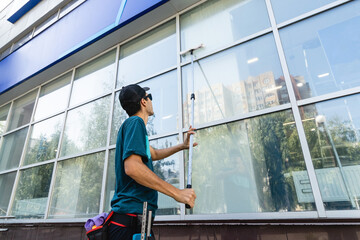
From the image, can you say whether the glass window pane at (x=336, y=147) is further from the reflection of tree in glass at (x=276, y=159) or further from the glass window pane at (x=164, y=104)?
the glass window pane at (x=164, y=104)

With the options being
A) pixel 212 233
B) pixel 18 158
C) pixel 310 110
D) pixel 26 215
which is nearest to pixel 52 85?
pixel 18 158

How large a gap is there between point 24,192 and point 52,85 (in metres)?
3.18

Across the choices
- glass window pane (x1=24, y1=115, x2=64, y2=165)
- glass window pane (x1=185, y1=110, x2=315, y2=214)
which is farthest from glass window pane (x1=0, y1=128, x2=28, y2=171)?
glass window pane (x1=185, y1=110, x2=315, y2=214)

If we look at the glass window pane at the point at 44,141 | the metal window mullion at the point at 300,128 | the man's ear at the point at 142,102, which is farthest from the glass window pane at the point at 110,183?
the metal window mullion at the point at 300,128

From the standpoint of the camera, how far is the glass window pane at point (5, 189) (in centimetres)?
598

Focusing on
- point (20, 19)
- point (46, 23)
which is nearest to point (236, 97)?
point (46, 23)

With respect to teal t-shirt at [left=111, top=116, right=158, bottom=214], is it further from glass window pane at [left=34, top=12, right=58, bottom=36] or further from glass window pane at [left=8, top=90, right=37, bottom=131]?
glass window pane at [left=34, top=12, right=58, bottom=36]

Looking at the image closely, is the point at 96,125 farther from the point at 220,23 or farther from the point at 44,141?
the point at 220,23

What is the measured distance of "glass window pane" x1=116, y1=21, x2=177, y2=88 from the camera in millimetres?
4465

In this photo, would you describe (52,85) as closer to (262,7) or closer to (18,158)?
(18,158)

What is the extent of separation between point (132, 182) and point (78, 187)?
3.59 metres

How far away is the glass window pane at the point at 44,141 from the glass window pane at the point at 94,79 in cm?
82

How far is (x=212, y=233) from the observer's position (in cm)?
267

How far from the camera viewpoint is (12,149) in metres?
6.78
